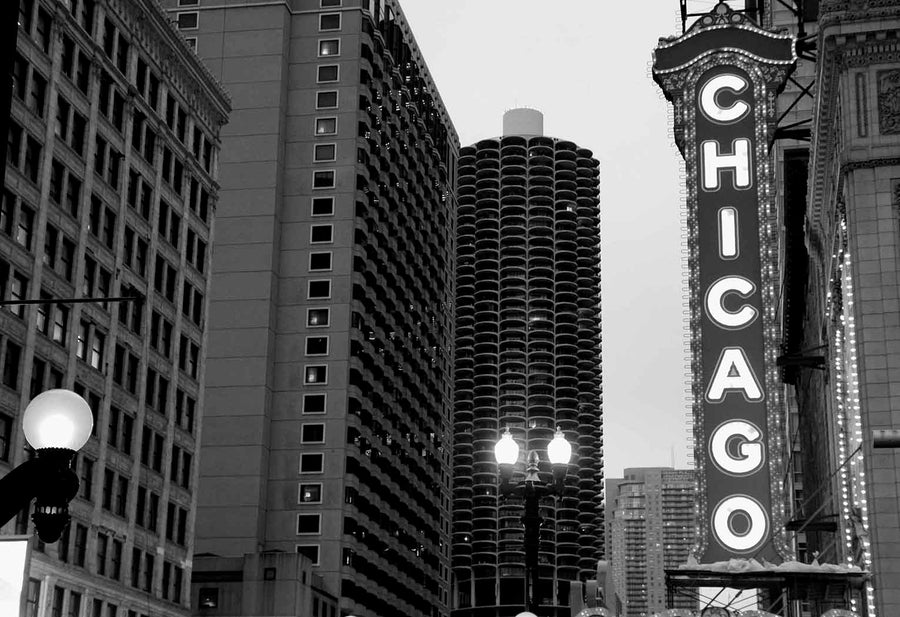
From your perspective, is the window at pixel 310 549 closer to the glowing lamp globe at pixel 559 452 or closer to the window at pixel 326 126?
the window at pixel 326 126

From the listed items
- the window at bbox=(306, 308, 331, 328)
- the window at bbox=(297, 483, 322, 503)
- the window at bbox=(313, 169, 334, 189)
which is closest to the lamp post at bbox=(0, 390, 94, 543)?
the window at bbox=(297, 483, 322, 503)

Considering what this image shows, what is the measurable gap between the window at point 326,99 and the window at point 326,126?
124cm

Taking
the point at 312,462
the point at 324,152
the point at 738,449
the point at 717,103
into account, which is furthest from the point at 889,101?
the point at 324,152

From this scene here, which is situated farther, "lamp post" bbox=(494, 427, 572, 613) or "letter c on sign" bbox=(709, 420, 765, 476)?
"letter c on sign" bbox=(709, 420, 765, 476)

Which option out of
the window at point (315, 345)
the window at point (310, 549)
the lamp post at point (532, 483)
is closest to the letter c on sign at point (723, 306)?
the lamp post at point (532, 483)

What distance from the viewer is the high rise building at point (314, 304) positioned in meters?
118

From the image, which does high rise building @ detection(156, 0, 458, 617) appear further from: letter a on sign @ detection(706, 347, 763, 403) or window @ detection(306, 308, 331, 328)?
letter a on sign @ detection(706, 347, 763, 403)

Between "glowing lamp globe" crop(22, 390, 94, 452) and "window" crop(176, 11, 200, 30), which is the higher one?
"window" crop(176, 11, 200, 30)

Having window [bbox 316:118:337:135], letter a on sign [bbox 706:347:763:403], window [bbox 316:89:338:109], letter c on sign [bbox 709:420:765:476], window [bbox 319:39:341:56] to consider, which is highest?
window [bbox 319:39:341:56]

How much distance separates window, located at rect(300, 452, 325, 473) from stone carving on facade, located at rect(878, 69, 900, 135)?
8262 cm

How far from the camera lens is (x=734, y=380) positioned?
42.5 meters

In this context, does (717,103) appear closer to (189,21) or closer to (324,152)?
(324,152)

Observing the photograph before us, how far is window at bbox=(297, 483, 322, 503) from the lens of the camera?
389 feet

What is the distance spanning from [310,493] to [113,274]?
48.2m
